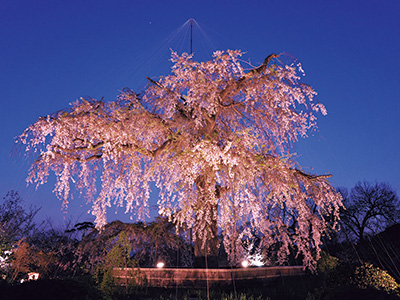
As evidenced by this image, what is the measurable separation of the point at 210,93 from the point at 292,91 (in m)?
2.36

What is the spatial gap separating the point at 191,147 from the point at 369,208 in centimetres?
2286

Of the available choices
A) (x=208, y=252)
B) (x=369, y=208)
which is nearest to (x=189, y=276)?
(x=208, y=252)

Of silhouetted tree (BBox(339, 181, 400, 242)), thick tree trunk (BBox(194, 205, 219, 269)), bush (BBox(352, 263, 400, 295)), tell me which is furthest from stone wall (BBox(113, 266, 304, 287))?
silhouetted tree (BBox(339, 181, 400, 242))

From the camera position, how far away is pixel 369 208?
2567 centimetres

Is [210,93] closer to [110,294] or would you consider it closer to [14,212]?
[110,294]

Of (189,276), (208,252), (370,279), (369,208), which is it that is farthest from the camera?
(369,208)

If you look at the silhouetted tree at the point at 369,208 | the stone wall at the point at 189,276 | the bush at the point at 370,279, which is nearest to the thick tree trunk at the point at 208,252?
the stone wall at the point at 189,276

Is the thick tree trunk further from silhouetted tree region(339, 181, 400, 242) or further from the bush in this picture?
silhouetted tree region(339, 181, 400, 242)

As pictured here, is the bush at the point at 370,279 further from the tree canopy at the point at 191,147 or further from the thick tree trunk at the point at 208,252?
the thick tree trunk at the point at 208,252

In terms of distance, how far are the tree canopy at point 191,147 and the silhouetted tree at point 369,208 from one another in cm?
1770

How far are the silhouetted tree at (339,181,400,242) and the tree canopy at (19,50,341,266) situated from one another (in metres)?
17.7

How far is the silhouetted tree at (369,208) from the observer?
24.6 metres

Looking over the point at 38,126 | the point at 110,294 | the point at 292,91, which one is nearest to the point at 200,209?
the point at 110,294

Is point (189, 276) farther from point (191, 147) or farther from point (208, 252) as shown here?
point (191, 147)
